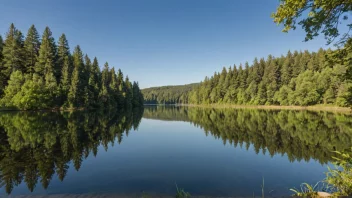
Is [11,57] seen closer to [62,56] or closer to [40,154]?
[62,56]

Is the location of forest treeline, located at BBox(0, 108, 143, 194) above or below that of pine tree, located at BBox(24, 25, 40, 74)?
below

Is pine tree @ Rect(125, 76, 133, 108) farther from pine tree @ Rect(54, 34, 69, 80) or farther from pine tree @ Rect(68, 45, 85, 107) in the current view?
pine tree @ Rect(54, 34, 69, 80)

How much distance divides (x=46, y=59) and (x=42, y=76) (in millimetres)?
4982

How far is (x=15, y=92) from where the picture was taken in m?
47.0

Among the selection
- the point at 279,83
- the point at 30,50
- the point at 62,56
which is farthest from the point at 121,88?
the point at 279,83

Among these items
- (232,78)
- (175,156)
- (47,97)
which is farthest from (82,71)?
(232,78)

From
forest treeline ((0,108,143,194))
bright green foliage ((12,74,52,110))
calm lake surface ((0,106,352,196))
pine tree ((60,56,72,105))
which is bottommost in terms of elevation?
calm lake surface ((0,106,352,196))

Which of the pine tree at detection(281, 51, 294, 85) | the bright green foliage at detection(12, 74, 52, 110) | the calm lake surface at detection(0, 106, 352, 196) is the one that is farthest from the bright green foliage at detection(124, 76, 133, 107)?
the calm lake surface at detection(0, 106, 352, 196)

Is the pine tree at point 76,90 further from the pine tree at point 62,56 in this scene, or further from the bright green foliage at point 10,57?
the bright green foliage at point 10,57

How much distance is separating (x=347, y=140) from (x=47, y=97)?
55.9 m

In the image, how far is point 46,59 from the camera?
5600 centimetres

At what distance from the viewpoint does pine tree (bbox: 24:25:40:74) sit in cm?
5691

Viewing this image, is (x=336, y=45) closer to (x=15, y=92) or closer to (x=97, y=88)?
(x=15, y=92)

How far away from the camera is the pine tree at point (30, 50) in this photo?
56906 millimetres
